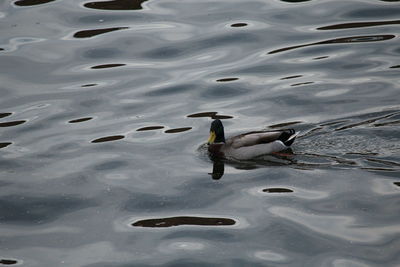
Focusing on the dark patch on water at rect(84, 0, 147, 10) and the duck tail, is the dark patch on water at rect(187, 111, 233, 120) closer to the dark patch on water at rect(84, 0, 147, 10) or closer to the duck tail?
the duck tail

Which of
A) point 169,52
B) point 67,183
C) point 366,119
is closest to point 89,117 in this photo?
point 67,183

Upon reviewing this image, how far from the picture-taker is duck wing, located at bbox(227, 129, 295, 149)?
12391 millimetres

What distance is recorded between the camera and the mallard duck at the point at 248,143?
40.6 ft

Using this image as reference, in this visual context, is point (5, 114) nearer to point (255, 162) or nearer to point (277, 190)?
point (255, 162)

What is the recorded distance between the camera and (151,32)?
18547 mm

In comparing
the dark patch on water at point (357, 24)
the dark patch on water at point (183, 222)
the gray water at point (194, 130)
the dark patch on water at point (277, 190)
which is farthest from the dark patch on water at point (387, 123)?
the dark patch on water at point (357, 24)

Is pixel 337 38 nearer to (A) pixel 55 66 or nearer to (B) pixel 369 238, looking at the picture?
(A) pixel 55 66

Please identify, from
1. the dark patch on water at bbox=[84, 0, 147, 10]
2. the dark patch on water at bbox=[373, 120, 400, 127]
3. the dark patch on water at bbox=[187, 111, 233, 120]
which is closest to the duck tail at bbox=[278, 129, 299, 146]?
the dark patch on water at bbox=[373, 120, 400, 127]

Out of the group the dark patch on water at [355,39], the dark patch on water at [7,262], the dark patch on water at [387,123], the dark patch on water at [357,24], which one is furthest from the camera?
the dark patch on water at [357,24]

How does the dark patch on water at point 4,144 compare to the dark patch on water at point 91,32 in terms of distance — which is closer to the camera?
the dark patch on water at point 4,144

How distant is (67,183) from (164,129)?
2.40 m

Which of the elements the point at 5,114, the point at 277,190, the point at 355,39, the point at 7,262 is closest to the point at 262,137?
the point at 277,190

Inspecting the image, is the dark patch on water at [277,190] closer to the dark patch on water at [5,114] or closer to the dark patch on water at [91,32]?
the dark patch on water at [5,114]

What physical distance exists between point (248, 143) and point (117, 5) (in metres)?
8.67
